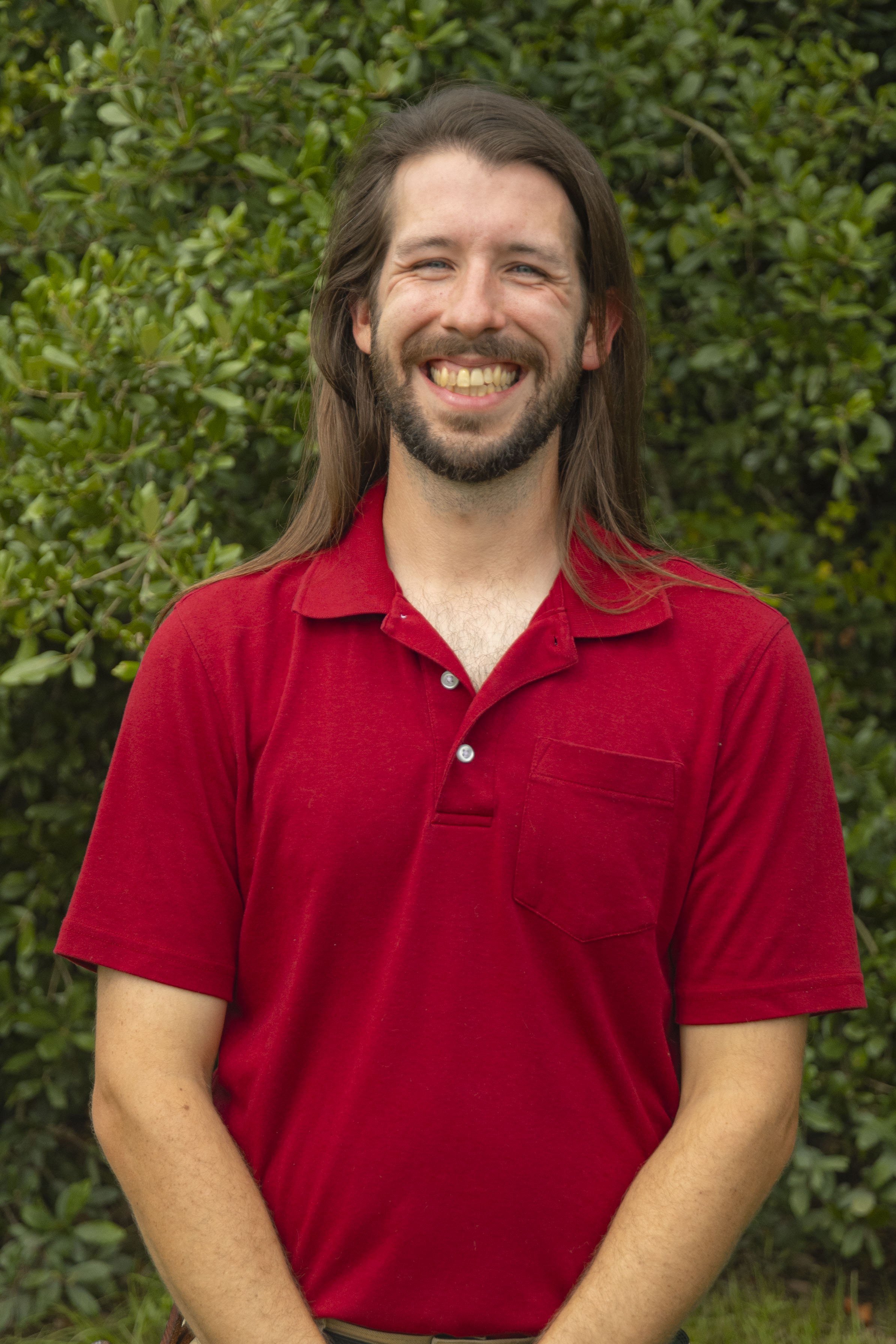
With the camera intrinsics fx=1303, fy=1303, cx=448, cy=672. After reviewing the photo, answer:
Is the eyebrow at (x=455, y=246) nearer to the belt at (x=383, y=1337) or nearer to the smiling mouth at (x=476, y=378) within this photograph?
the smiling mouth at (x=476, y=378)

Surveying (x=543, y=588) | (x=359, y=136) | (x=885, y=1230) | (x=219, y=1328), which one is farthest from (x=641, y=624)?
(x=885, y=1230)

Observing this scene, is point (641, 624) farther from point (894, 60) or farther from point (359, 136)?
point (894, 60)

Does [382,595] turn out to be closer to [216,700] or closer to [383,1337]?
[216,700]

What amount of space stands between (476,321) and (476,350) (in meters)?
0.05

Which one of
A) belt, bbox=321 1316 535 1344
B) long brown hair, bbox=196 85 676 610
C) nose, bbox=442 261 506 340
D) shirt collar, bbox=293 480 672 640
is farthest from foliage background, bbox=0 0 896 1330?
belt, bbox=321 1316 535 1344

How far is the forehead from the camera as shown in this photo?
204 cm

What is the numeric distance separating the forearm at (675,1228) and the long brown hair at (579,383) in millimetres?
761

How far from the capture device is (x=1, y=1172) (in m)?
3.39


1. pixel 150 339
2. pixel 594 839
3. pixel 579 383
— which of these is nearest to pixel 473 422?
pixel 579 383

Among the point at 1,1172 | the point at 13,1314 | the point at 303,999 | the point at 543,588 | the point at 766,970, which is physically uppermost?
the point at 543,588

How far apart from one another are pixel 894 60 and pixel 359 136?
1654mm

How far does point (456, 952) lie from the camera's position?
175 cm

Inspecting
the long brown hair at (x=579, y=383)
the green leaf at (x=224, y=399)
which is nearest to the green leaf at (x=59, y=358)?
the green leaf at (x=224, y=399)

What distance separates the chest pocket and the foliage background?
102cm
